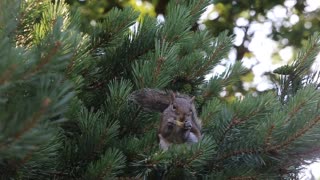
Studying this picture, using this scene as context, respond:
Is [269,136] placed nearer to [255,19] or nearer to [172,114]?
[172,114]

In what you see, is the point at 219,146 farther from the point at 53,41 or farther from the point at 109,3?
the point at 109,3

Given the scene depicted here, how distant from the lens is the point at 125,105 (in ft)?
2.45

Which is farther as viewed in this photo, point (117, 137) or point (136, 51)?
point (136, 51)

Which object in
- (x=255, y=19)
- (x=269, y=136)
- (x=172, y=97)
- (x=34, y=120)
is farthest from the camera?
(x=255, y=19)

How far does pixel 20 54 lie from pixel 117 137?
28cm

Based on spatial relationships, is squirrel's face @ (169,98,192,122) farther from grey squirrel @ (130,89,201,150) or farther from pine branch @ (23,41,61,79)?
pine branch @ (23,41,61,79)

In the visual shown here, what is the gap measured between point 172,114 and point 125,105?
2.7 inches

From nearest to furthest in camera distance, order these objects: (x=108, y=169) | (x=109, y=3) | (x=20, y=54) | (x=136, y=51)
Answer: (x=20, y=54) < (x=108, y=169) < (x=136, y=51) < (x=109, y=3)

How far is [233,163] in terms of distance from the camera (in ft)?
2.29

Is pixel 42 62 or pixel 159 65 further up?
pixel 159 65

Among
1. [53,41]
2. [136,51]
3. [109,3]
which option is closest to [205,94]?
[136,51]

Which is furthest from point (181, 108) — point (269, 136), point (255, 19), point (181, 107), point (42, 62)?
point (255, 19)

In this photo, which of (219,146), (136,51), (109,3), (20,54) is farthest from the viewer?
(109,3)

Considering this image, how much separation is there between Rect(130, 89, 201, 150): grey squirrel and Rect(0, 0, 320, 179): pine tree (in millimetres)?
15
